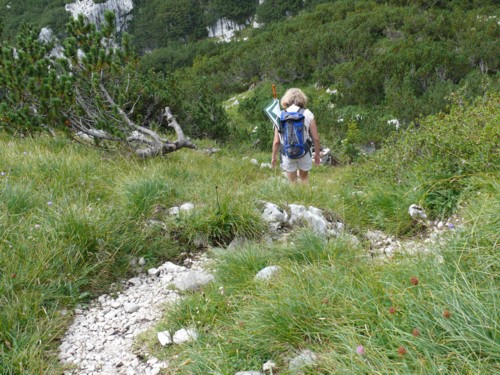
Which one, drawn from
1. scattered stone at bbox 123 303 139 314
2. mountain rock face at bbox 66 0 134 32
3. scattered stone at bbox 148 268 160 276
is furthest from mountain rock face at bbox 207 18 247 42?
scattered stone at bbox 123 303 139 314

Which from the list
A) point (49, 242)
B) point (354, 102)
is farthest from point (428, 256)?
point (354, 102)

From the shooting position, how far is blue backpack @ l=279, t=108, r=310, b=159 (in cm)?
508

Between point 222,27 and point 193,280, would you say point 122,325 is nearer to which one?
point 193,280

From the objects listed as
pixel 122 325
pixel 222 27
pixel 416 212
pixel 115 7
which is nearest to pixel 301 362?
pixel 122 325

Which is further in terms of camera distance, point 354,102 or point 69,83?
point 354,102

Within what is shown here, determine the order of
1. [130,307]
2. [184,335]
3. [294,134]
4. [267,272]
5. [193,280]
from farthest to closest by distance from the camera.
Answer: [294,134]
[193,280]
[130,307]
[267,272]
[184,335]

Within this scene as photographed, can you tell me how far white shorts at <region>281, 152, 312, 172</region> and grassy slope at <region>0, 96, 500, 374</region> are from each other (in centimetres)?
58

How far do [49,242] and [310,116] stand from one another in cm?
352

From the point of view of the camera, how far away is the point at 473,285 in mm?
1918

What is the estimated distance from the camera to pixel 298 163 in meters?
5.65

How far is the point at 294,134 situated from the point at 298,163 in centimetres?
61

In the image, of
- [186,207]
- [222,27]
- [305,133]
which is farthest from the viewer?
[222,27]

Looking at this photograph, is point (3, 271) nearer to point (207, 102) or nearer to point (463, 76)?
point (207, 102)

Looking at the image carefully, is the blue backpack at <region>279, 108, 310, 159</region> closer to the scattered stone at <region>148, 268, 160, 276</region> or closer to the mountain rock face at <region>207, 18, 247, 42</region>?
the scattered stone at <region>148, 268, 160, 276</region>
